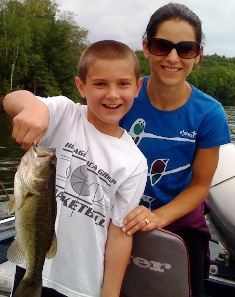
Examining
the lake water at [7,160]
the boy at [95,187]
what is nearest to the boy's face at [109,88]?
the boy at [95,187]

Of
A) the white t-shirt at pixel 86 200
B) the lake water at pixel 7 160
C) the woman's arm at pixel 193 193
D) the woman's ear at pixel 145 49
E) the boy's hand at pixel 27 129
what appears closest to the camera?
the boy's hand at pixel 27 129

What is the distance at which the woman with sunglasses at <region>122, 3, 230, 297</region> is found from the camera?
300cm

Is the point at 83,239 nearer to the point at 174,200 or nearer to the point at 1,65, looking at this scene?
the point at 174,200

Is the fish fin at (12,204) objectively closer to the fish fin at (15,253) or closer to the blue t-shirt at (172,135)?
the fish fin at (15,253)

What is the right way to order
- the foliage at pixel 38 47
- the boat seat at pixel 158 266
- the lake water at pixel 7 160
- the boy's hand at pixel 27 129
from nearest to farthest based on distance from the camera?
the boy's hand at pixel 27 129 < the boat seat at pixel 158 266 < the lake water at pixel 7 160 < the foliage at pixel 38 47

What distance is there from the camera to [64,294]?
2584 millimetres

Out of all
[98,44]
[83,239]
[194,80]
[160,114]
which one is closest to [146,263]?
[83,239]

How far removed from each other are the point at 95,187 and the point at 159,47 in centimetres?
107

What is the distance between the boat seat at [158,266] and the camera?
2826mm

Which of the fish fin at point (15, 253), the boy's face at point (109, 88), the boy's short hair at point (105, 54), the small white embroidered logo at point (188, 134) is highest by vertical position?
the boy's short hair at point (105, 54)

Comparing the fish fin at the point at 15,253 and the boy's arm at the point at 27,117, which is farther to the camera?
the fish fin at the point at 15,253

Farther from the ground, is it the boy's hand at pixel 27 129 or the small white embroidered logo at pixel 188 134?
the boy's hand at pixel 27 129

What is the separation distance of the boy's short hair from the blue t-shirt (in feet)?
1.43

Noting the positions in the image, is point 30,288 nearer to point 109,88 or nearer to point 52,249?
point 52,249
